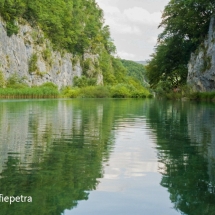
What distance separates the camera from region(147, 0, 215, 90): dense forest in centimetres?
5050

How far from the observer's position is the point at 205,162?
775 centimetres

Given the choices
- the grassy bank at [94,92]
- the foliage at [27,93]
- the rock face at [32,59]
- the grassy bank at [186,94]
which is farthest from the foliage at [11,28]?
the grassy bank at [186,94]

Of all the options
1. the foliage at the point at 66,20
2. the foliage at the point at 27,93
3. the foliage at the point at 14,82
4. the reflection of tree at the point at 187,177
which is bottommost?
the reflection of tree at the point at 187,177

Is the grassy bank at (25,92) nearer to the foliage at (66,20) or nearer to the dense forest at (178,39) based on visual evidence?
the foliage at (66,20)

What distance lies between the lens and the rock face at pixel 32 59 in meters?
73.4

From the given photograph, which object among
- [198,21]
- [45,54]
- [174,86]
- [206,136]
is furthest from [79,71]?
[206,136]

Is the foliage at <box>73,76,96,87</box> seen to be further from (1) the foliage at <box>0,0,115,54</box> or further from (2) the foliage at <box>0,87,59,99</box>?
(2) the foliage at <box>0,87,59,99</box>

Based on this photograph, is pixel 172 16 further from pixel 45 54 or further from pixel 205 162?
pixel 205 162

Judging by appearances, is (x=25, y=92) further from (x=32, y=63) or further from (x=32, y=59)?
(x=32, y=59)

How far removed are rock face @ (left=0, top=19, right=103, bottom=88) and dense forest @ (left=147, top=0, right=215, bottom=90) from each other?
86.6ft

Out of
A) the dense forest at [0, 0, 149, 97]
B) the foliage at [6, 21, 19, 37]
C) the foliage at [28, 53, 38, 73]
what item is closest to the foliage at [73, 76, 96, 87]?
the dense forest at [0, 0, 149, 97]

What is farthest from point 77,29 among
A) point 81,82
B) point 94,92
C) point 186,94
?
point 186,94

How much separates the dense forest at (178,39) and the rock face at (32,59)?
86.6 feet

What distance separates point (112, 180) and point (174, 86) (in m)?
54.9
